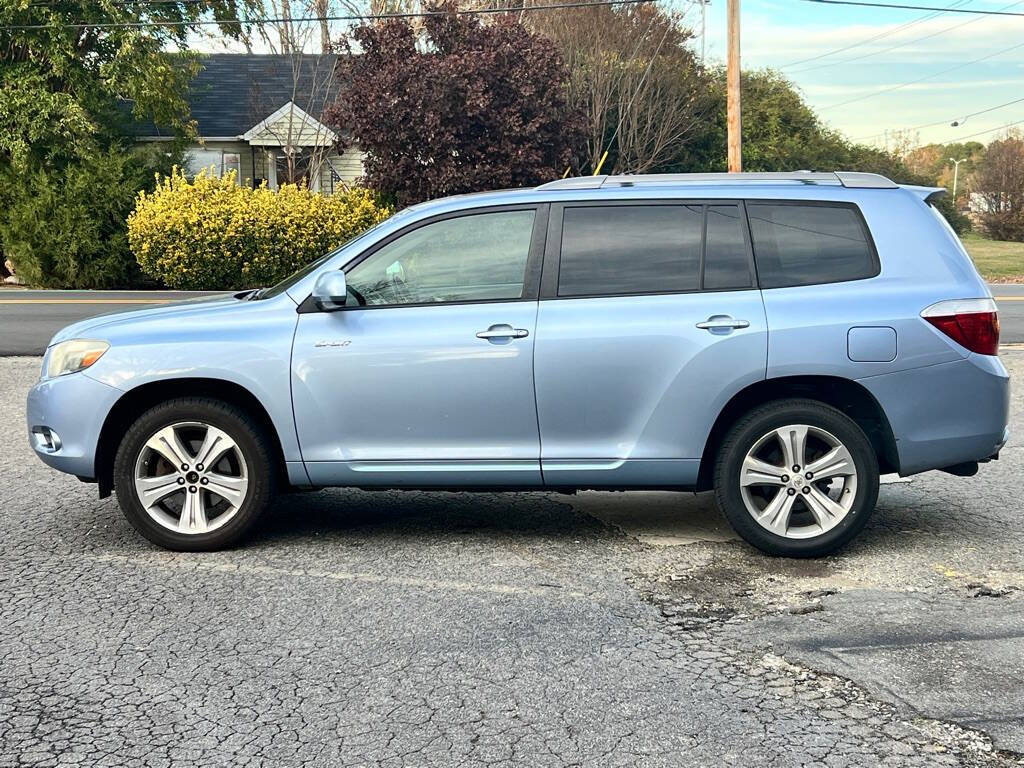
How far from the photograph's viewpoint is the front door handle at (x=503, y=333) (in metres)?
5.77

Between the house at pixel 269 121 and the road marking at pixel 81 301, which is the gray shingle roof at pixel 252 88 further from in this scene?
the road marking at pixel 81 301

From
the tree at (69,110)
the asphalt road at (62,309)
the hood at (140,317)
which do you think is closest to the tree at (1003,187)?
the asphalt road at (62,309)

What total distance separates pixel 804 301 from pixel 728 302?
37 centimetres

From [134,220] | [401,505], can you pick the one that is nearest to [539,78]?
[134,220]

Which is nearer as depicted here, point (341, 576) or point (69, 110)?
point (341, 576)

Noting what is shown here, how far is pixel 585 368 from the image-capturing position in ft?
18.9

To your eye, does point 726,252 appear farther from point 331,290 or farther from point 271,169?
point 271,169

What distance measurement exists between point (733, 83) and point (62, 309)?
1445 centimetres

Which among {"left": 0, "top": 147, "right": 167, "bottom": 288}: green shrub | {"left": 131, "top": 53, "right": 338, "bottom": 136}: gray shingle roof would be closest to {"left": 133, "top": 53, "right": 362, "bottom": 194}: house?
{"left": 131, "top": 53, "right": 338, "bottom": 136}: gray shingle roof

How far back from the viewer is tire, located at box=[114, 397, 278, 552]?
19.3 feet

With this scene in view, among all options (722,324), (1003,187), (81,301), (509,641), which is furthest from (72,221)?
(1003,187)

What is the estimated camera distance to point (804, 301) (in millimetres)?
5777

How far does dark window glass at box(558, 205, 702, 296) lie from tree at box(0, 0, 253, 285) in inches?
867

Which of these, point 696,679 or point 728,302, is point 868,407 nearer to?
point 728,302
